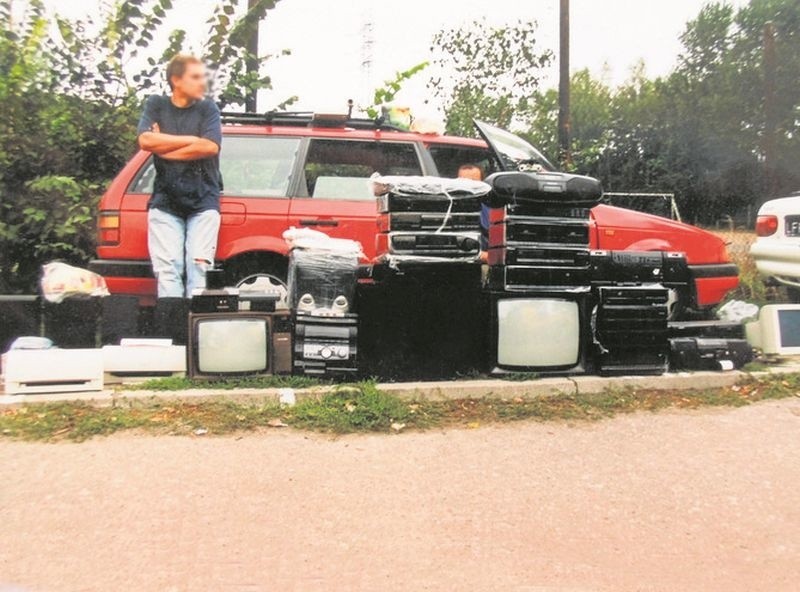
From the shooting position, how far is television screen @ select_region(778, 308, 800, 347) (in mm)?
5828

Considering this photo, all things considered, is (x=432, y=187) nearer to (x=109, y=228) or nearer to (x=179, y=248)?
(x=179, y=248)

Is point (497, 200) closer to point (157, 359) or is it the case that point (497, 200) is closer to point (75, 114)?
point (157, 359)

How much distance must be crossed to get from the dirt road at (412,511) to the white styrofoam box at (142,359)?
0.88 meters

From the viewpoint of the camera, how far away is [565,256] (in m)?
4.96

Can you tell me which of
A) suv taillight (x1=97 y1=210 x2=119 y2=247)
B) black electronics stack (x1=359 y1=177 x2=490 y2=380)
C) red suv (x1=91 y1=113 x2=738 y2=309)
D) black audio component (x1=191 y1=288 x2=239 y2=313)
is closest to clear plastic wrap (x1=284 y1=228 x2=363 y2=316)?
black electronics stack (x1=359 y1=177 x2=490 y2=380)

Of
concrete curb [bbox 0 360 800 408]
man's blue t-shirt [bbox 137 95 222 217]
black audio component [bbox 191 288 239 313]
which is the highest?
man's blue t-shirt [bbox 137 95 222 217]

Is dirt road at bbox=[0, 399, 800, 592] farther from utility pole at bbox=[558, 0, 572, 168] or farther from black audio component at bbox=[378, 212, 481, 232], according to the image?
utility pole at bbox=[558, 0, 572, 168]

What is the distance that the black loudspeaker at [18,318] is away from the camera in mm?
5270

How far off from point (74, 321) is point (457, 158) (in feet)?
10.5

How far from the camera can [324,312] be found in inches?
187

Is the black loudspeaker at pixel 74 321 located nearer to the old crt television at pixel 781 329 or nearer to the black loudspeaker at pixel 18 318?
the black loudspeaker at pixel 18 318

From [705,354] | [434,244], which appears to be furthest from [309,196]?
[705,354]

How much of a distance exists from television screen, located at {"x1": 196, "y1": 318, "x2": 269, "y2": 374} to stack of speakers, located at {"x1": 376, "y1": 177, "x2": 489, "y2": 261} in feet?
3.18

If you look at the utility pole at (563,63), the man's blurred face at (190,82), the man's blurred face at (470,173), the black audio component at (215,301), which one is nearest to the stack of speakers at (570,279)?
the man's blurred face at (470,173)
